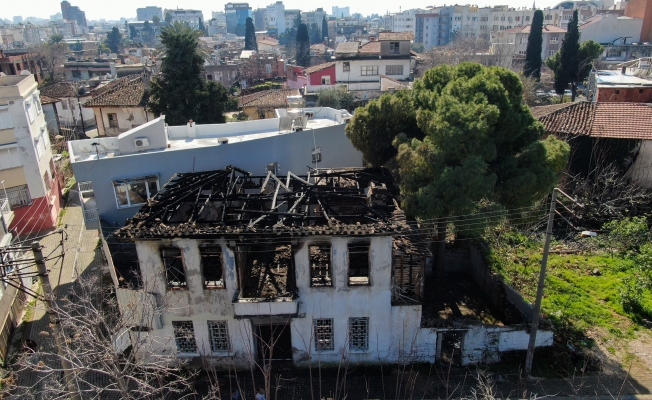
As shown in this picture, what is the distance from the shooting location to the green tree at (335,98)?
45.5 metres

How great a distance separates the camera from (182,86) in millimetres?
38156

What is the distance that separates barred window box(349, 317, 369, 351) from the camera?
54.2ft

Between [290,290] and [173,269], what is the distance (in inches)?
176

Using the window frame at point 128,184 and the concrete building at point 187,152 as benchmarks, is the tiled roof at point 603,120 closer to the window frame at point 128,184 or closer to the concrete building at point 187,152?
the concrete building at point 187,152

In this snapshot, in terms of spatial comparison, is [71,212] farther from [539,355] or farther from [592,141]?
[592,141]

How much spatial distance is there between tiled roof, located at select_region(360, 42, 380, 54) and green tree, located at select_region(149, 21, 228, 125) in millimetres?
20914

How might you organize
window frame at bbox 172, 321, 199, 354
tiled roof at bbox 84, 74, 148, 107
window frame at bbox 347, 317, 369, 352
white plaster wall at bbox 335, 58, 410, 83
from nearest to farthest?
window frame at bbox 172, 321, 199, 354, window frame at bbox 347, 317, 369, 352, tiled roof at bbox 84, 74, 148, 107, white plaster wall at bbox 335, 58, 410, 83

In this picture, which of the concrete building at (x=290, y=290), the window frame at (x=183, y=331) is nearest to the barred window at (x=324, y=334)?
the concrete building at (x=290, y=290)

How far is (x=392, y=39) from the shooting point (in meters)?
52.9

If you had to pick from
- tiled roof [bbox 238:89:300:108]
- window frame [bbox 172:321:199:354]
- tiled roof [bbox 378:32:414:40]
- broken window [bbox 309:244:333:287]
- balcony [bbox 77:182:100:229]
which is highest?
tiled roof [bbox 378:32:414:40]


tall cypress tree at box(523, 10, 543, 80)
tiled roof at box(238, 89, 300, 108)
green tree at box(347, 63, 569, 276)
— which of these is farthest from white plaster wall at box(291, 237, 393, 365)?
tall cypress tree at box(523, 10, 543, 80)

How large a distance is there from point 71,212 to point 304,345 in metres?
23.5

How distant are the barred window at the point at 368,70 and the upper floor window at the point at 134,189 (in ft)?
115

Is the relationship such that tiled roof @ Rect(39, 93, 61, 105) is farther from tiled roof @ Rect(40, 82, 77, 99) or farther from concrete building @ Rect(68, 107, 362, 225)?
concrete building @ Rect(68, 107, 362, 225)
